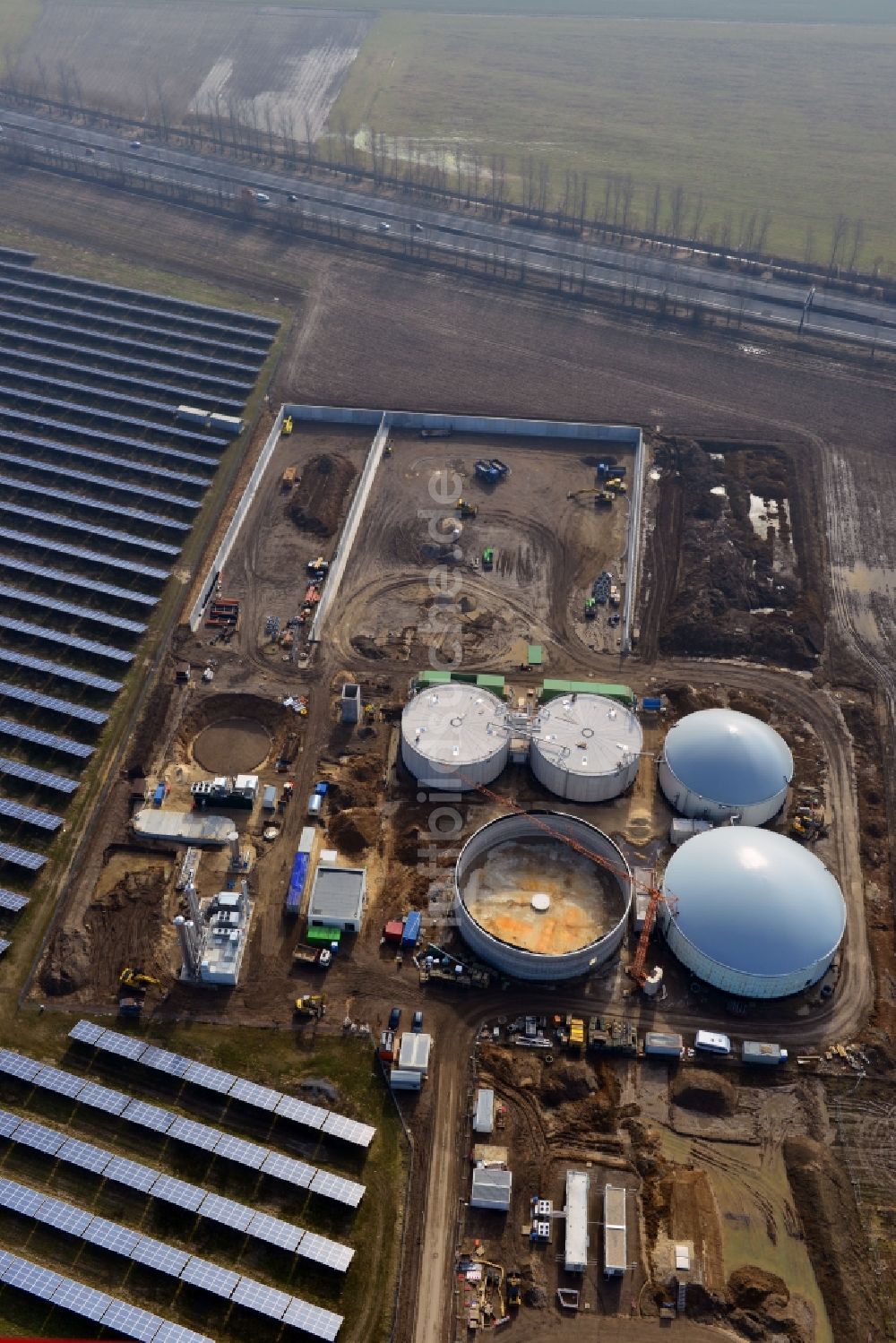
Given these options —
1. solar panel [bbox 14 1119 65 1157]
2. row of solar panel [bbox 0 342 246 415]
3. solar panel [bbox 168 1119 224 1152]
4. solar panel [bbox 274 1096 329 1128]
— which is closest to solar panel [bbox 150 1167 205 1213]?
solar panel [bbox 168 1119 224 1152]

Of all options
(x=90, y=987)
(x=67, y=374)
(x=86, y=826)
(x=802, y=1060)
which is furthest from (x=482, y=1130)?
(x=67, y=374)

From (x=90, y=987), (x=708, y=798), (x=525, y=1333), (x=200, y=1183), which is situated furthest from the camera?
(x=708, y=798)

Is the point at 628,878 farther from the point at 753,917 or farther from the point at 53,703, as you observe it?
the point at 53,703

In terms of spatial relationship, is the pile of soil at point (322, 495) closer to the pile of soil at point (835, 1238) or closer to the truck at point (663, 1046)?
the truck at point (663, 1046)

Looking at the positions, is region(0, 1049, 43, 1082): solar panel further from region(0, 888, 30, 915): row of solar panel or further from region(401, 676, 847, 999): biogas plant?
region(401, 676, 847, 999): biogas plant

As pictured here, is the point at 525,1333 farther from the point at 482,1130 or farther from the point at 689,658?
the point at 689,658

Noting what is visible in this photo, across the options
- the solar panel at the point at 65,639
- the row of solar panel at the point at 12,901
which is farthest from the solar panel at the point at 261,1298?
the solar panel at the point at 65,639
